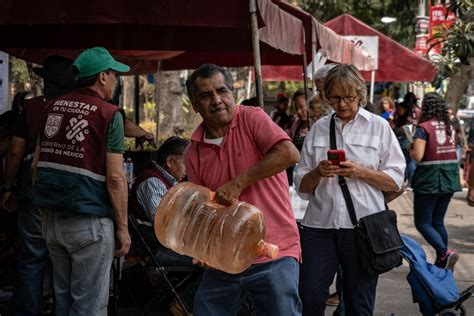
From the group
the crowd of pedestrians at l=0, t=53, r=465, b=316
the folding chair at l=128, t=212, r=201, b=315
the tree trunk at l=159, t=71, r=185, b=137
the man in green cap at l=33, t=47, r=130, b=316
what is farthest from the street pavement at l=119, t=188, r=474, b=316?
the tree trunk at l=159, t=71, r=185, b=137

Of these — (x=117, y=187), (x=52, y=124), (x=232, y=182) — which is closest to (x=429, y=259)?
(x=117, y=187)

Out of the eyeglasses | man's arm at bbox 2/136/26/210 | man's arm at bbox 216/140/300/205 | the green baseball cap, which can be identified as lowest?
man's arm at bbox 2/136/26/210

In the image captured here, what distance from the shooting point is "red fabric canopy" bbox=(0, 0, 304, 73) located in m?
5.69

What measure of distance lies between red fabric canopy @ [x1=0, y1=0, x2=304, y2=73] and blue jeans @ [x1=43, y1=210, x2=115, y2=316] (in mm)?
1943

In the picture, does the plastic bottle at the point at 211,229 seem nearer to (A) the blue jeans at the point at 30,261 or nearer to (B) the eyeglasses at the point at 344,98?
(B) the eyeglasses at the point at 344,98

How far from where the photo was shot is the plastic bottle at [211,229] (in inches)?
142

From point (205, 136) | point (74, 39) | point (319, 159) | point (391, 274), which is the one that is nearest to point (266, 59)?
point (74, 39)

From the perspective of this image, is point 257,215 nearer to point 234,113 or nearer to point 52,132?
point 234,113

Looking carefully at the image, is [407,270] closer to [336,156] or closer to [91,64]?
[336,156]

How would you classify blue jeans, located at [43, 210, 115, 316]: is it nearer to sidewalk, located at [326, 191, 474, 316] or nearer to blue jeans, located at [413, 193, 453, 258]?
sidewalk, located at [326, 191, 474, 316]

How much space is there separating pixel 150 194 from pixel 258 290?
83.6 inches

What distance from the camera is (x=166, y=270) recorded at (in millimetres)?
5535

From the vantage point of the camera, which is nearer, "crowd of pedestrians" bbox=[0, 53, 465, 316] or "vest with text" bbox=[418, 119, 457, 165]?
"crowd of pedestrians" bbox=[0, 53, 465, 316]

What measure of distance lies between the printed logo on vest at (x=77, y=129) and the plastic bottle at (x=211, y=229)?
2.01 ft
